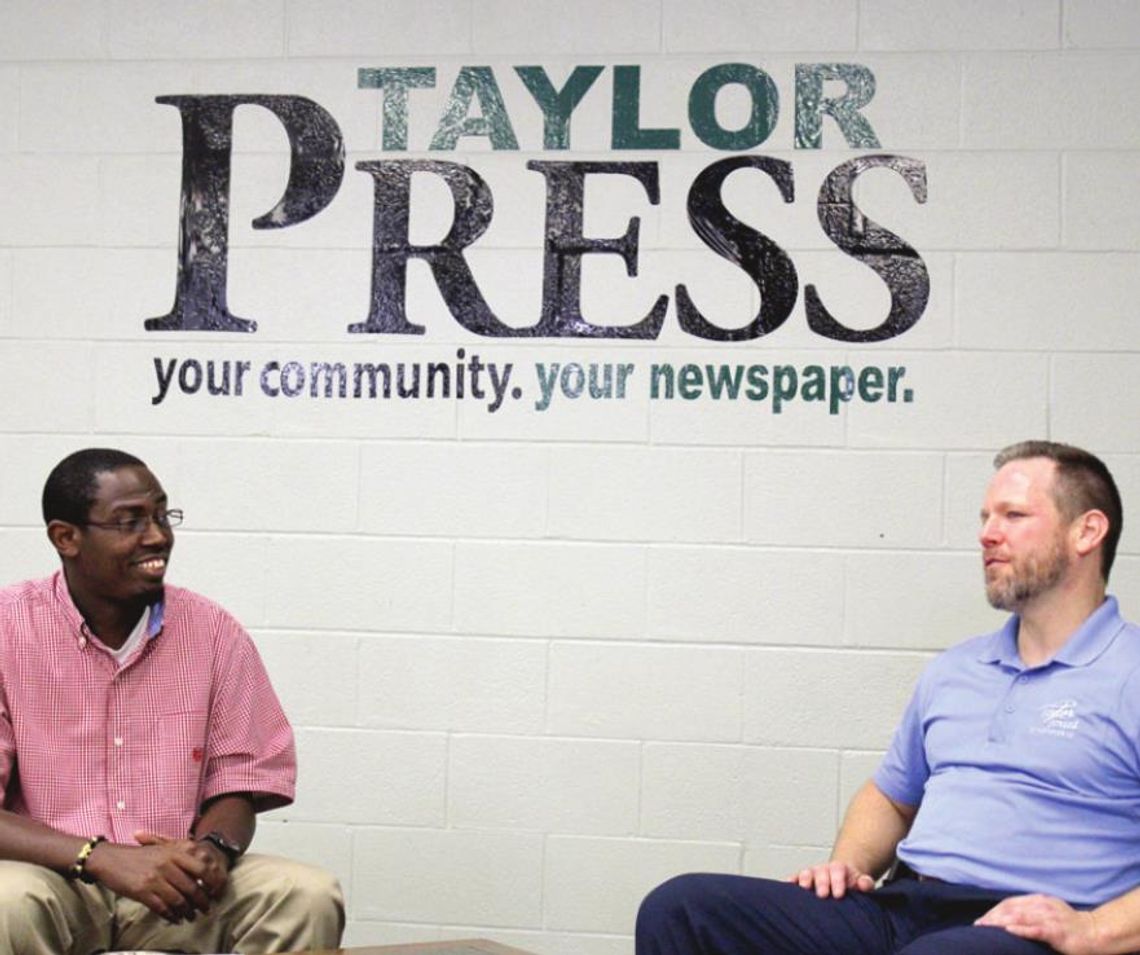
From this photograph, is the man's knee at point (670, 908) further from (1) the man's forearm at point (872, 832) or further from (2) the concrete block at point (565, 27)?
(2) the concrete block at point (565, 27)

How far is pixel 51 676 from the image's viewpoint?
3.16 meters

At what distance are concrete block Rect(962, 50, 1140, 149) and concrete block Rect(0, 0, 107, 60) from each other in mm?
1999

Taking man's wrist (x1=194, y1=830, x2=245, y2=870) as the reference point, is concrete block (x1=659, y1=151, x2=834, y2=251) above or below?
above

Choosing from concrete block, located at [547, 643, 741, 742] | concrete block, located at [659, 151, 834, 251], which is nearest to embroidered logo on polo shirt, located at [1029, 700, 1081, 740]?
concrete block, located at [547, 643, 741, 742]

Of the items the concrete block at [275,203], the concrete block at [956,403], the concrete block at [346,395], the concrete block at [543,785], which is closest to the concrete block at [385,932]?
the concrete block at [543,785]

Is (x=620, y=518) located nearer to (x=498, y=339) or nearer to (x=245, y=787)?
(x=498, y=339)

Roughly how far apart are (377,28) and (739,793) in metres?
1.91

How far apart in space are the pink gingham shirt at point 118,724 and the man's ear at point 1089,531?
1497 mm

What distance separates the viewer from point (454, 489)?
3.99 meters

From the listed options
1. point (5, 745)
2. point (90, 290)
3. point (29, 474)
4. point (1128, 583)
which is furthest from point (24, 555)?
point (1128, 583)

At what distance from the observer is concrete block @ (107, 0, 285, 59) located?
408 centimetres

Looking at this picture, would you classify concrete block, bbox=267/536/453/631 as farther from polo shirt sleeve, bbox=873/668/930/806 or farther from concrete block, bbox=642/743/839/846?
polo shirt sleeve, bbox=873/668/930/806

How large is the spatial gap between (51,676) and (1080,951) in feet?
5.89

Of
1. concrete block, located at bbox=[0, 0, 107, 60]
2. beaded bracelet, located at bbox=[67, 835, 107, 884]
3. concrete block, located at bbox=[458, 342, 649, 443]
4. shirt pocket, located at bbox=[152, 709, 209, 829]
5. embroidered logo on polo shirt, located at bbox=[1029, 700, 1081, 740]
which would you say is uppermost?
concrete block, located at bbox=[0, 0, 107, 60]
